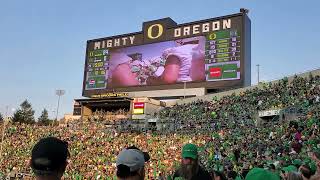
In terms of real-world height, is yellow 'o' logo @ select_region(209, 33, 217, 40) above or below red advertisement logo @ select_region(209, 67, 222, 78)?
above

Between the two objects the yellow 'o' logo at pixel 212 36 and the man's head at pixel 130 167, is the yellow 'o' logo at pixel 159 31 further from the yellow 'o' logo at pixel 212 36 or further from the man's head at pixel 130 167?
the man's head at pixel 130 167

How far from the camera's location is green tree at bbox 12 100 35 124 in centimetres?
7123

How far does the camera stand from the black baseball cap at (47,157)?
7.26ft

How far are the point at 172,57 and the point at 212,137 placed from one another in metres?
16.5

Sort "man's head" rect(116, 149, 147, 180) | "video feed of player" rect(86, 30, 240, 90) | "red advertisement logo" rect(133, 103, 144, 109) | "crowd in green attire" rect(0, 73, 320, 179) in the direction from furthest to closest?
"red advertisement logo" rect(133, 103, 144, 109) → "video feed of player" rect(86, 30, 240, 90) → "crowd in green attire" rect(0, 73, 320, 179) → "man's head" rect(116, 149, 147, 180)

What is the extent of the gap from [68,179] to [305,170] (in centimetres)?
2004

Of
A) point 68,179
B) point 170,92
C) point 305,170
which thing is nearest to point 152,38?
point 170,92

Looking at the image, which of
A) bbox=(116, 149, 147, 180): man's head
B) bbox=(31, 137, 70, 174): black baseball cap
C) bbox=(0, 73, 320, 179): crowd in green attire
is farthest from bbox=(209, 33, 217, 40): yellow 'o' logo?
bbox=(31, 137, 70, 174): black baseball cap

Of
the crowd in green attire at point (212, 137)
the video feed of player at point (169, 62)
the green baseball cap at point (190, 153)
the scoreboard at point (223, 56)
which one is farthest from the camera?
the video feed of player at point (169, 62)

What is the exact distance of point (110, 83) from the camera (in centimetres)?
4516

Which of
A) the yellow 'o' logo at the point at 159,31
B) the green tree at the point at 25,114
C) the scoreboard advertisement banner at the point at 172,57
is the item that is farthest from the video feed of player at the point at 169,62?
the green tree at the point at 25,114

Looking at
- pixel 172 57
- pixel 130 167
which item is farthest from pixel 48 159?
pixel 172 57

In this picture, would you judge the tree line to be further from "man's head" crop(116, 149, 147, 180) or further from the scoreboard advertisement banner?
"man's head" crop(116, 149, 147, 180)

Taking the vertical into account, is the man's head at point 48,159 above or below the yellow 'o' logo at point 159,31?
below
